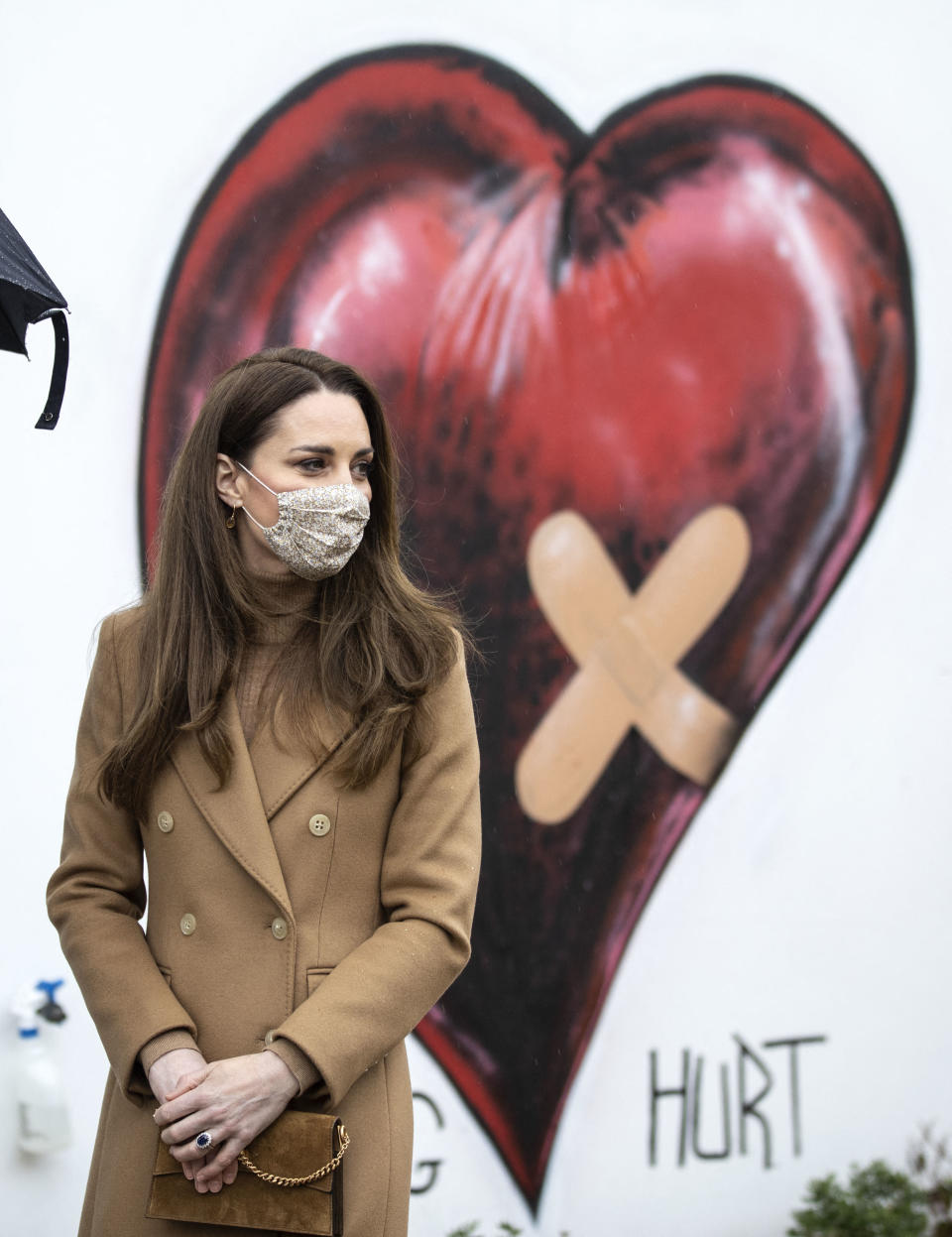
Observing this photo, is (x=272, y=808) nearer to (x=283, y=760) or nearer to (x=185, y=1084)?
(x=283, y=760)

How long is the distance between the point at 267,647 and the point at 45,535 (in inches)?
48.4

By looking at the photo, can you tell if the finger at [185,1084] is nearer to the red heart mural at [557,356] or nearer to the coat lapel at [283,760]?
the coat lapel at [283,760]

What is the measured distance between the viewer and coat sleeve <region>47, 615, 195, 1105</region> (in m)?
→ 1.71

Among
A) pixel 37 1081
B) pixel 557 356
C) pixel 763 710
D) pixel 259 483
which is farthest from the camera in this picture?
pixel 763 710

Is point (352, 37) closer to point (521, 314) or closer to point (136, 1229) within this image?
point (521, 314)

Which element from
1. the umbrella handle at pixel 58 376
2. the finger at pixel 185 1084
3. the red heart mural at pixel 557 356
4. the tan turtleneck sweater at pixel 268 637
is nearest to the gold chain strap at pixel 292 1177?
the finger at pixel 185 1084

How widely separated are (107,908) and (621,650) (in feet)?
5.82

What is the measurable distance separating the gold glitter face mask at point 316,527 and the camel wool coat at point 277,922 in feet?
0.73

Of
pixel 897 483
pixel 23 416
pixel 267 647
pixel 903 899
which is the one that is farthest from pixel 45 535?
pixel 903 899

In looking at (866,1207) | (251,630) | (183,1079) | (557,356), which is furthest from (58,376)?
(866,1207)

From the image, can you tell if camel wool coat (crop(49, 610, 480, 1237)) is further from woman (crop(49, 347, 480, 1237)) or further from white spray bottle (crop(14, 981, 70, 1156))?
white spray bottle (crop(14, 981, 70, 1156))

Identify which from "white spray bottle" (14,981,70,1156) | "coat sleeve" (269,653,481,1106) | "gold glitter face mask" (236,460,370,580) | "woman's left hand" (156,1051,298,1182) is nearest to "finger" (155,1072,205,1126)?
"woman's left hand" (156,1051,298,1182)

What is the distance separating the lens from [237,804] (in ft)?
5.75

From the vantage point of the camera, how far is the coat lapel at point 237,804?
1729 mm
